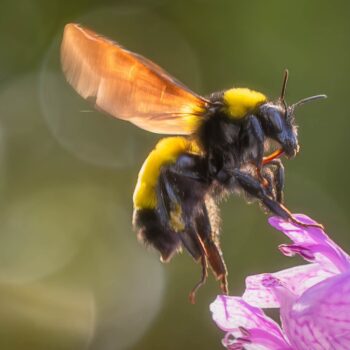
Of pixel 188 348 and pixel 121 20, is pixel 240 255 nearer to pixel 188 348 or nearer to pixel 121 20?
pixel 188 348

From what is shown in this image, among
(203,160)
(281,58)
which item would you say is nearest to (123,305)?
(281,58)

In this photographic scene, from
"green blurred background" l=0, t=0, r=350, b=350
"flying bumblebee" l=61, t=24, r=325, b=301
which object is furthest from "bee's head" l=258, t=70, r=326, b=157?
"green blurred background" l=0, t=0, r=350, b=350

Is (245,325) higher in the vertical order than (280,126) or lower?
lower

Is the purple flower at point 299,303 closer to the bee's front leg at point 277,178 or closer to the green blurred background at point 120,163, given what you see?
the bee's front leg at point 277,178

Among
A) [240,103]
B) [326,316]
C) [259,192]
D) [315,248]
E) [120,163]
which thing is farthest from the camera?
[120,163]

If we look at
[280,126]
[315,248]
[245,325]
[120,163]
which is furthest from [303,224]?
[120,163]

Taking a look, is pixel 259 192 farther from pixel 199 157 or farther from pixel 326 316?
pixel 326 316
